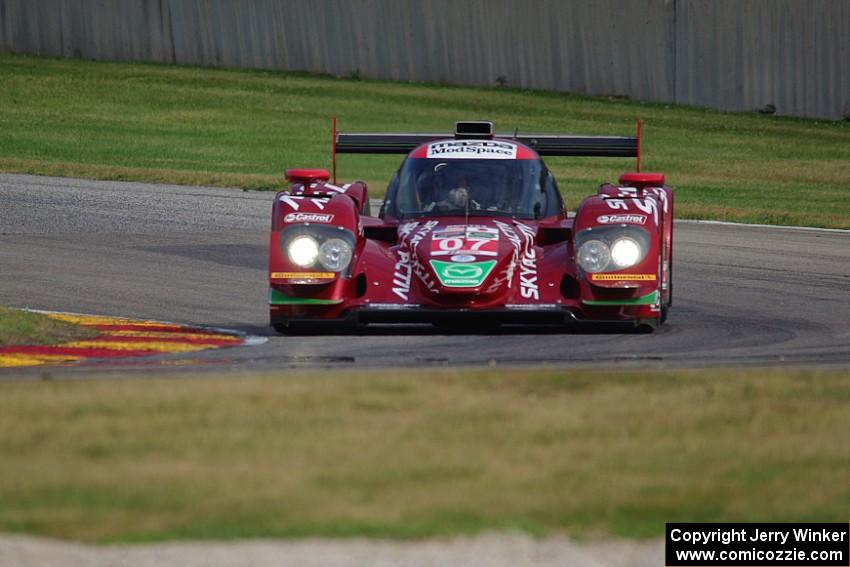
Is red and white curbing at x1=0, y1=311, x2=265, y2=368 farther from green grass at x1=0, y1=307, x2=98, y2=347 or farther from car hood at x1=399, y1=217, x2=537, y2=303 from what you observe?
car hood at x1=399, y1=217, x2=537, y2=303

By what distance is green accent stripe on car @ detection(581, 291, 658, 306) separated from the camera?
994 cm

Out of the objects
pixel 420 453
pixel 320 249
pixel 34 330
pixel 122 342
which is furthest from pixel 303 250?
pixel 420 453

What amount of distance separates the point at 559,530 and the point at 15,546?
186 centimetres

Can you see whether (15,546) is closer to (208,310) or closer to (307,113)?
(208,310)

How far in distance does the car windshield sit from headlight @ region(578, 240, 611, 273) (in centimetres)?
107

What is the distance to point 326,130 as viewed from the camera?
2931 centimetres

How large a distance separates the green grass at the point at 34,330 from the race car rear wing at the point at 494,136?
2464 mm

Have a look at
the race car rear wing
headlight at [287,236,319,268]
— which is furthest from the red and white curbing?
the race car rear wing

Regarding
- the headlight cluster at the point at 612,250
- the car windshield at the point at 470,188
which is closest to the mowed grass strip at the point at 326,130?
the car windshield at the point at 470,188

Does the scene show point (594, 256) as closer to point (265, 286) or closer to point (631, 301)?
point (631, 301)

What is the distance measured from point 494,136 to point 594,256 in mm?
2297

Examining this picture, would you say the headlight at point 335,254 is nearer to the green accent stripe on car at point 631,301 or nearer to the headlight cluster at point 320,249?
the headlight cluster at point 320,249

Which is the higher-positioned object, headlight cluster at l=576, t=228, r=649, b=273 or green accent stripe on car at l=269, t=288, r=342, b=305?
headlight cluster at l=576, t=228, r=649, b=273

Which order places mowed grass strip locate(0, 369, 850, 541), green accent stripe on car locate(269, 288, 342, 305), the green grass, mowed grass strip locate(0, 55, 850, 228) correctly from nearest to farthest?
mowed grass strip locate(0, 369, 850, 541) → green accent stripe on car locate(269, 288, 342, 305) → the green grass → mowed grass strip locate(0, 55, 850, 228)
